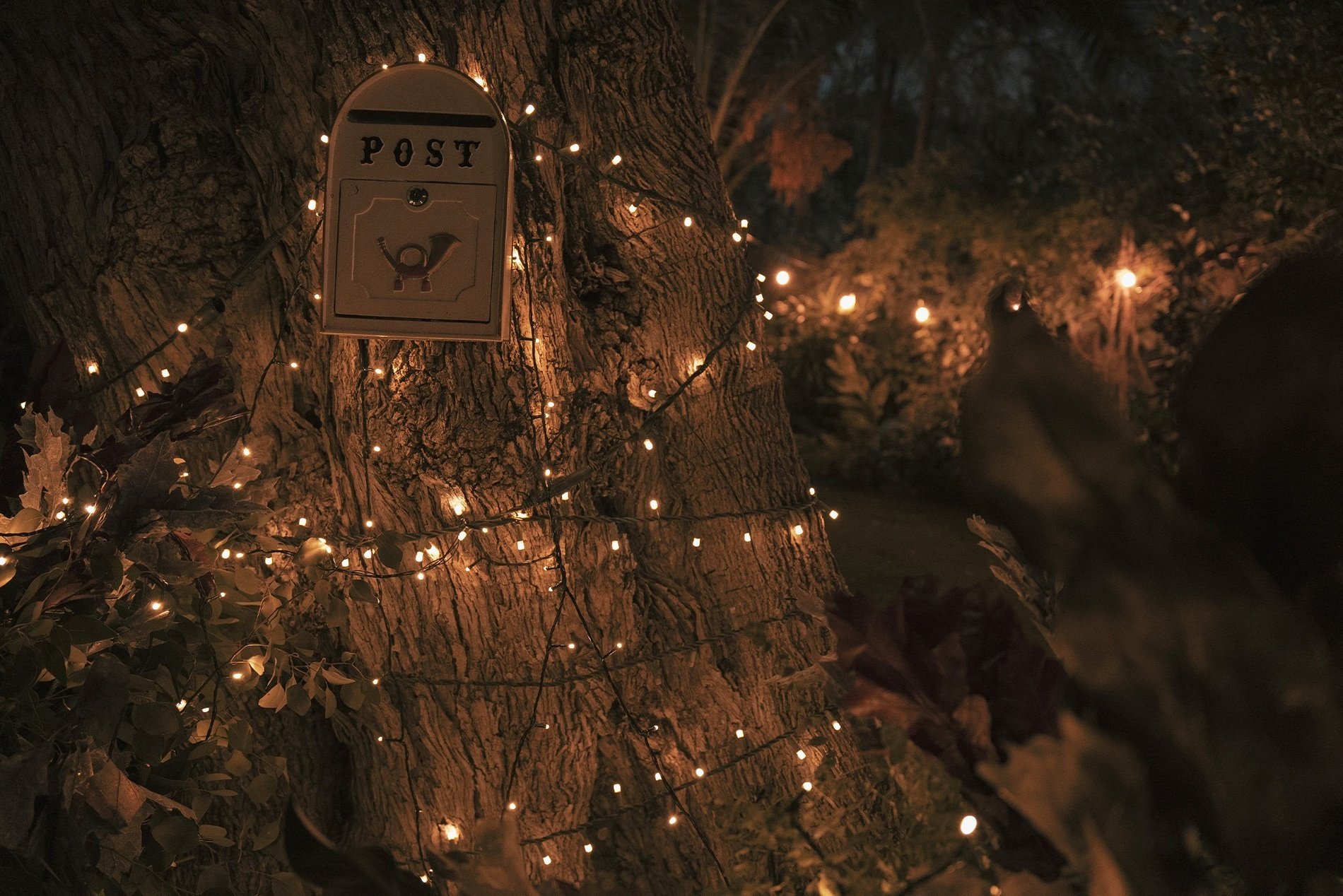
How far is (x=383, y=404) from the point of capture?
226cm

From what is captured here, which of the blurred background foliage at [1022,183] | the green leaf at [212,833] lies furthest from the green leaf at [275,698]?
the blurred background foliage at [1022,183]

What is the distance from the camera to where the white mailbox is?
2.06m

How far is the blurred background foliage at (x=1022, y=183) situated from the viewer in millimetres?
6637

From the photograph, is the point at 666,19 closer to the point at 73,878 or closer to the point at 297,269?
the point at 297,269

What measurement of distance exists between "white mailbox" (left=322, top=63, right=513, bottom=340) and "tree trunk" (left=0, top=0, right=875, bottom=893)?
0.16m

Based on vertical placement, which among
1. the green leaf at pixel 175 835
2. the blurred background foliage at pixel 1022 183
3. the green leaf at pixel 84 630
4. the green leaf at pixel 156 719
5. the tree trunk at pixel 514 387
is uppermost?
the blurred background foliage at pixel 1022 183

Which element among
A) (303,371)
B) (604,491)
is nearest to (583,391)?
(604,491)

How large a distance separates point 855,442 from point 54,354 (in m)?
7.12

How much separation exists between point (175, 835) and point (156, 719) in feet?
0.63

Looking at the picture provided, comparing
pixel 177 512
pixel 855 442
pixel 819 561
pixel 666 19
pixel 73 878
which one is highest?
pixel 855 442

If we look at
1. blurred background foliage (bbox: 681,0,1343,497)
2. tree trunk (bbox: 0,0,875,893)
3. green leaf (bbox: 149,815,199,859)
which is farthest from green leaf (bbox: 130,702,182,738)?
blurred background foliage (bbox: 681,0,1343,497)

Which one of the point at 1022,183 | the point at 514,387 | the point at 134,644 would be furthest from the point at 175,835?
the point at 1022,183

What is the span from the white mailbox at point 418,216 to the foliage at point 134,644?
32 cm

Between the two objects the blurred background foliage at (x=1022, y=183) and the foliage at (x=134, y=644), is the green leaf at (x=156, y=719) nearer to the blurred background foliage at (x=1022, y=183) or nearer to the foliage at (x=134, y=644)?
the foliage at (x=134, y=644)
